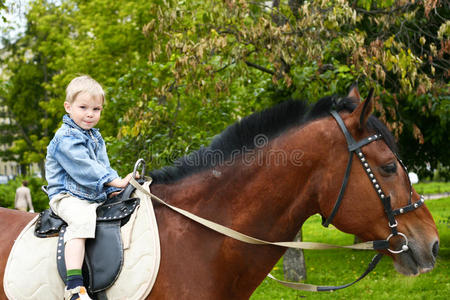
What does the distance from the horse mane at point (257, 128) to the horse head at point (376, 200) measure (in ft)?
0.82

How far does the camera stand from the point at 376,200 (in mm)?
2574

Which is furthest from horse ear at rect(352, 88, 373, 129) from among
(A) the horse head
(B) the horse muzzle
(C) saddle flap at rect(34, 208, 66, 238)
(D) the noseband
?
(C) saddle flap at rect(34, 208, 66, 238)

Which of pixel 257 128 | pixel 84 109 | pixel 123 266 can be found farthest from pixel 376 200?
pixel 84 109

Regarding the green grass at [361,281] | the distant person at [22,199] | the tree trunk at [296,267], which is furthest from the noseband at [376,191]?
the distant person at [22,199]

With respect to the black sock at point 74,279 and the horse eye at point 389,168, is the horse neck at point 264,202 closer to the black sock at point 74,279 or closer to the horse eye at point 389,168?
the horse eye at point 389,168

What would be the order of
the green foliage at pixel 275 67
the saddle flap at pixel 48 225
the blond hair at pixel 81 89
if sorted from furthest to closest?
the green foliage at pixel 275 67
the blond hair at pixel 81 89
the saddle flap at pixel 48 225

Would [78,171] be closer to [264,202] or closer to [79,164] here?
[79,164]

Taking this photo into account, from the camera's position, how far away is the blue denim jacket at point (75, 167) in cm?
279

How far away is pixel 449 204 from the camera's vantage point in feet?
60.8

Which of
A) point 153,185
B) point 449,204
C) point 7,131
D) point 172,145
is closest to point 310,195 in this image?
point 153,185

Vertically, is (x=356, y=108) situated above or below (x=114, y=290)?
above

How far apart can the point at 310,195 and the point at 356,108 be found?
1.93 ft

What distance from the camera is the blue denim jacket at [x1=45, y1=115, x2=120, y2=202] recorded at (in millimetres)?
2795

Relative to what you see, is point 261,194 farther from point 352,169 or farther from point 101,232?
point 101,232
